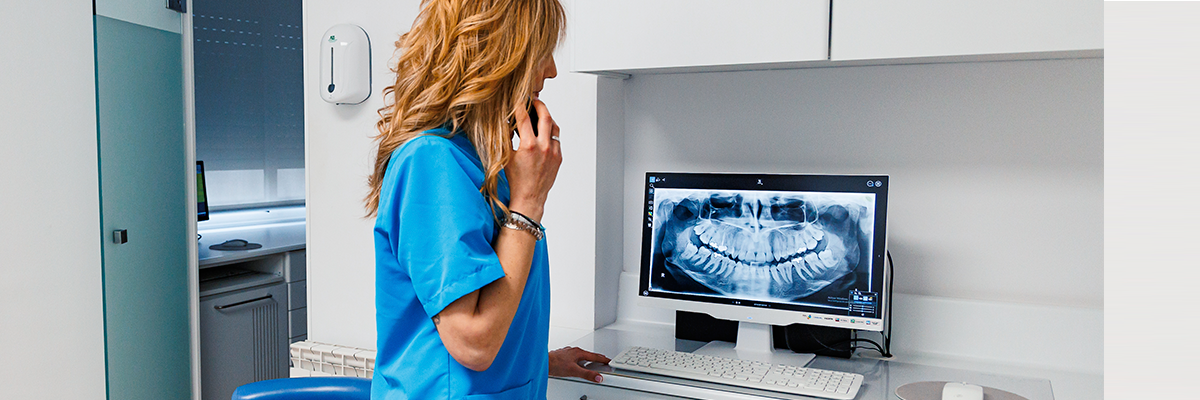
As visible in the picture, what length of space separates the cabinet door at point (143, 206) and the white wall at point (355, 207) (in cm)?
72

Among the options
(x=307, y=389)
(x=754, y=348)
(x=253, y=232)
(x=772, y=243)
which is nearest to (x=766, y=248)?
(x=772, y=243)

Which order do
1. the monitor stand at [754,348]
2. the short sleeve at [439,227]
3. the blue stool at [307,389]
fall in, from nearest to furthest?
the short sleeve at [439,227], the blue stool at [307,389], the monitor stand at [754,348]

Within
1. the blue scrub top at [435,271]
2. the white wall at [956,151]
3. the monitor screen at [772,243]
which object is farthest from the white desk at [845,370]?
the blue scrub top at [435,271]

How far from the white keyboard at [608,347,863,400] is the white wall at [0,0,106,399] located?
1.84 metres

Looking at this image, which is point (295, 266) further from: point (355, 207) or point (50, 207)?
point (355, 207)

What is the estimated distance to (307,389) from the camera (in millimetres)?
1689

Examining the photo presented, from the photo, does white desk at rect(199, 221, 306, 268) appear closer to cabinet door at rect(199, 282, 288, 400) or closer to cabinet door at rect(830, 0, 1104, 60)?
cabinet door at rect(199, 282, 288, 400)

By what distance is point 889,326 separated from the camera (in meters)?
1.82

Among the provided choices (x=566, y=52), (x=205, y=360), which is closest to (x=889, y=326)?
(x=566, y=52)

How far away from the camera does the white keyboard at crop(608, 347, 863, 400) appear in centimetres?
149

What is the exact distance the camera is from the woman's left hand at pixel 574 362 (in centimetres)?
159

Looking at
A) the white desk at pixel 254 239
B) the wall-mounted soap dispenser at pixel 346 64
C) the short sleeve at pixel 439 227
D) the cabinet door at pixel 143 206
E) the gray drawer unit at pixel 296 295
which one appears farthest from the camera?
the gray drawer unit at pixel 296 295

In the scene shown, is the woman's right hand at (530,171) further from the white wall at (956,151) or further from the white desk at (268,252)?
the white desk at (268,252)

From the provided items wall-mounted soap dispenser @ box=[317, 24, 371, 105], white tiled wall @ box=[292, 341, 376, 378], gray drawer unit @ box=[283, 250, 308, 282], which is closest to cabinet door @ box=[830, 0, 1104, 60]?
wall-mounted soap dispenser @ box=[317, 24, 371, 105]
